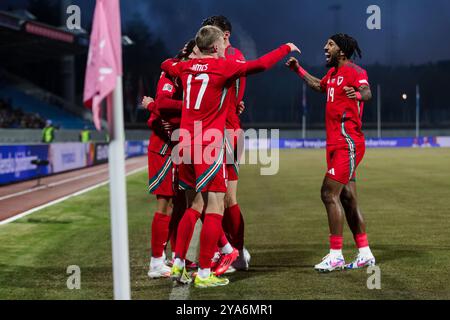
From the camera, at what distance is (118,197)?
3.74 meters

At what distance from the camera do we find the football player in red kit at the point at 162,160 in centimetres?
625

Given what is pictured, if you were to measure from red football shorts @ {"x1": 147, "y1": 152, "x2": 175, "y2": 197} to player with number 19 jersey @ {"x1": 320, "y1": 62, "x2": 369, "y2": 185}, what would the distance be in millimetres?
1680

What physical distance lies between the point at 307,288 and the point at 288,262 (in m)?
1.40

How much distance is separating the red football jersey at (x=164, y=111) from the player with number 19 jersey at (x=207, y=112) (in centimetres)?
39

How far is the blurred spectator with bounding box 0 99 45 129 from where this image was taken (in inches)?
1489

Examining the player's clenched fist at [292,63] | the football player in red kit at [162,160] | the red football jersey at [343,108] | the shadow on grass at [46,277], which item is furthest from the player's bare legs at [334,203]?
the shadow on grass at [46,277]

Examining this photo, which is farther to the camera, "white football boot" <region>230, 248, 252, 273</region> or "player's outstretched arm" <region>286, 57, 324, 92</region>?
"player's outstretched arm" <region>286, 57, 324, 92</region>

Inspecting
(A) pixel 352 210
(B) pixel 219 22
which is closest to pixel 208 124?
(B) pixel 219 22

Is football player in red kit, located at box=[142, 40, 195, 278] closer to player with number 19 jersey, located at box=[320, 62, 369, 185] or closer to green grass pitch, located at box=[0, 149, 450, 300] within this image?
green grass pitch, located at box=[0, 149, 450, 300]

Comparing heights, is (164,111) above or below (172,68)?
below

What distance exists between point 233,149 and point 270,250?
201 centimetres

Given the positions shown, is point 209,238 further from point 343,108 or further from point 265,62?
point 343,108

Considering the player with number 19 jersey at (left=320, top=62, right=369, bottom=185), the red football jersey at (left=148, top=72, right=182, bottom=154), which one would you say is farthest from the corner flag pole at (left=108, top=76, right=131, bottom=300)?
the player with number 19 jersey at (left=320, top=62, right=369, bottom=185)

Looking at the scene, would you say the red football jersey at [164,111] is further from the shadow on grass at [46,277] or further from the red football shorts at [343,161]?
the red football shorts at [343,161]
